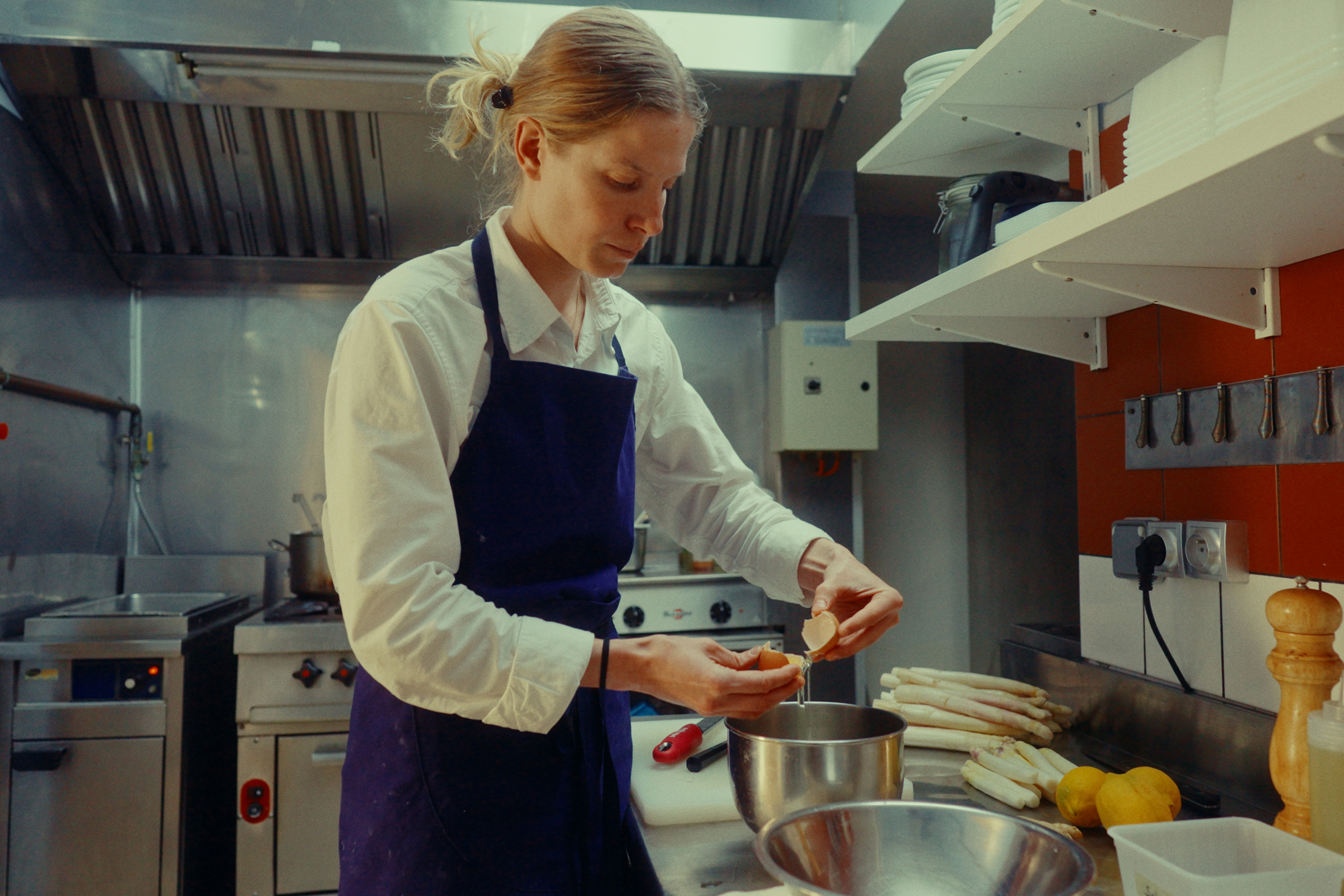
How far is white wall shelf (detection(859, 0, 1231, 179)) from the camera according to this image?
3.64 ft

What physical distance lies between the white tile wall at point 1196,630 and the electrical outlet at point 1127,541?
4 centimetres

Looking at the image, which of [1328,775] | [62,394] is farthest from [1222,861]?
[62,394]

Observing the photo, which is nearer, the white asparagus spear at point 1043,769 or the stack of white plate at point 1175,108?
the stack of white plate at point 1175,108

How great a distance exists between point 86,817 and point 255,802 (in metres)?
0.40

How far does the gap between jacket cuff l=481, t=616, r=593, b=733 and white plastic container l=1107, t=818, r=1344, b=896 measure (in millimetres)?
533

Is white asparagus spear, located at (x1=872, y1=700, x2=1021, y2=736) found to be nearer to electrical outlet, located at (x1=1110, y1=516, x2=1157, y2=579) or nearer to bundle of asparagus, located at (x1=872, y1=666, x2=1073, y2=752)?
bundle of asparagus, located at (x1=872, y1=666, x2=1073, y2=752)

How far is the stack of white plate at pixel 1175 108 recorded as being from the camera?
0.95 metres

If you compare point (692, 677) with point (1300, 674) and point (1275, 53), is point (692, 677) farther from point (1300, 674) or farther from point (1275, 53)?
point (1275, 53)

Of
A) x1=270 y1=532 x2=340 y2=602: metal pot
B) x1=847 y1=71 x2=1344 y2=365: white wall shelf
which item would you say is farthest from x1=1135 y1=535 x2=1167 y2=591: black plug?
x1=270 y1=532 x2=340 y2=602: metal pot

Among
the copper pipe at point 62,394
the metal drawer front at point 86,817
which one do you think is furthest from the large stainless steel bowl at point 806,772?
the copper pipe at point 62,394

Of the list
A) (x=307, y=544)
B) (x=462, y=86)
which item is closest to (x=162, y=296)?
(x=307, y=544)

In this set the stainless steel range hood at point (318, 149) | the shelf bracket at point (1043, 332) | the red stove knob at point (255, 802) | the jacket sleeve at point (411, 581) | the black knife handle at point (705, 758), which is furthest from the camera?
the stainless steel range hood at point (318, 149)

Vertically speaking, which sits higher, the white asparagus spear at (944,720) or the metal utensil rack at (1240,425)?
the metal utensil rack at (1240,425)

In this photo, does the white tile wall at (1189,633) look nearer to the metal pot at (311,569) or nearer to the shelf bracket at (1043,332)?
the shelf bracket at (1043,332)
